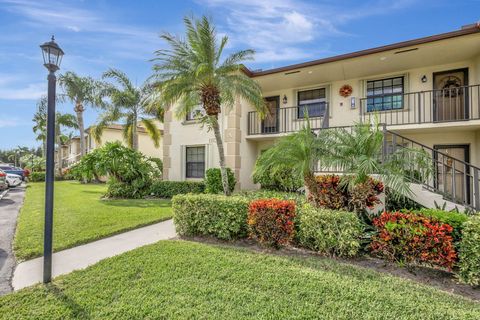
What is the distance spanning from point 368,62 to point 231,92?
18.8 feet

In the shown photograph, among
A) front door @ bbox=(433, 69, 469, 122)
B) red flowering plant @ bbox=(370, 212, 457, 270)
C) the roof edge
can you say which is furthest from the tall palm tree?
front door @ bbox=(433, 69, 469, 122)

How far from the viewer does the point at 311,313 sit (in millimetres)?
3287

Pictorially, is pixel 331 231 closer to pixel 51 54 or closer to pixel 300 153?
pixel 300 153

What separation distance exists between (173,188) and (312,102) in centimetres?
882

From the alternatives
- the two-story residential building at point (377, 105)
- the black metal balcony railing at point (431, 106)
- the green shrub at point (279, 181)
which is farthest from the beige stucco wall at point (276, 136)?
the green shrub at point (279, 181)

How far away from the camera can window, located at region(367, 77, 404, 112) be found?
456 inches

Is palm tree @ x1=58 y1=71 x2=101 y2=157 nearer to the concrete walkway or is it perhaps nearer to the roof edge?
the roof edge

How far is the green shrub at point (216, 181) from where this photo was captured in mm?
12477

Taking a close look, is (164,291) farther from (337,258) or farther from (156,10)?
(156,10)

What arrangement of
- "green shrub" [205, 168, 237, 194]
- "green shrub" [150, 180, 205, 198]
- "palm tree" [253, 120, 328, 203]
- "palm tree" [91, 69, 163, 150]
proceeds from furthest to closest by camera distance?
"palm tree" [91, 69, 163, 150] → "green shrub" [150, 180, 205, 198] → "green shrub" [205, 168, 237, 194] → "palm tree" [253, 120, 328, 203]

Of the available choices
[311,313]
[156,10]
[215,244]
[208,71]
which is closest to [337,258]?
[311,313]

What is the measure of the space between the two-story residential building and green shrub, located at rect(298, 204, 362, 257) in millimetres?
3506

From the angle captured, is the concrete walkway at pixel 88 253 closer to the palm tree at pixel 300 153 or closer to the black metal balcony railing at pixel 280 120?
the palm tree at pixel 300 153

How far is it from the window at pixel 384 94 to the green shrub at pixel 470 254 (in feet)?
27.6
